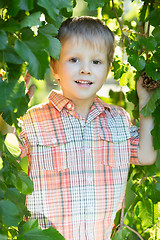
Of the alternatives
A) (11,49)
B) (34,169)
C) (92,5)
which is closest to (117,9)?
(92,5)

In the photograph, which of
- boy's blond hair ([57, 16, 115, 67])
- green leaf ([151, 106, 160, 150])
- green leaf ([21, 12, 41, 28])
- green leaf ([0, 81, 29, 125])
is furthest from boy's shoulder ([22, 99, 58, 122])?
green leaf ([21, 12, 41, 28])

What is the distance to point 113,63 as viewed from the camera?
4.86 feet

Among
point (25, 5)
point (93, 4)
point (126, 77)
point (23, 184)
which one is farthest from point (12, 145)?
point (126, 77)

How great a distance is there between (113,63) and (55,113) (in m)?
0.31

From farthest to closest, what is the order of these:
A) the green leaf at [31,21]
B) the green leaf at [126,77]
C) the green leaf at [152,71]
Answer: the green leaf at [126,77]
the green leaf at [152,71]
the green leaf at [31,21]

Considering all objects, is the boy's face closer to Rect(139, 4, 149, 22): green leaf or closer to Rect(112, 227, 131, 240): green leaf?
Rect(139, 4, 149, 22): green leaf

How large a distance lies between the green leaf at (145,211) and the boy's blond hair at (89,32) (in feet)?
2.00

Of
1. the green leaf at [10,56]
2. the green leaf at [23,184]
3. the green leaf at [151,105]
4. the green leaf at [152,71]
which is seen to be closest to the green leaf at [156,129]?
the green leaf at [151,105]

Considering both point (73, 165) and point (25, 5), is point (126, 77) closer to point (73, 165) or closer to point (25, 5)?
point (73, 165)

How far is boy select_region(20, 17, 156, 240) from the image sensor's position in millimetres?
1320

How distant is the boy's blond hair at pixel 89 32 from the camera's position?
132 centimetres

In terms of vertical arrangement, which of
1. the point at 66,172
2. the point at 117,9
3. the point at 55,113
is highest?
the point at 117,9

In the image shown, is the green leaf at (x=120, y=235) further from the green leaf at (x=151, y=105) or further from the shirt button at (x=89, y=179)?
the green leaf at (x=151, y=105)

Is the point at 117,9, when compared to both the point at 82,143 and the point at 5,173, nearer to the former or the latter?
the point at 82,143
